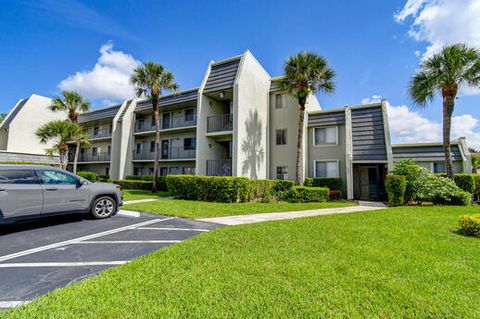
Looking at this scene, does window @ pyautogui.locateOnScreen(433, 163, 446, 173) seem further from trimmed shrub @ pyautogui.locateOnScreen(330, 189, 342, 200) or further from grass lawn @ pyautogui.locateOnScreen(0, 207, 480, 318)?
grass lawn @ pyautogui.locateOnScreen(0, 207, 480, 318)

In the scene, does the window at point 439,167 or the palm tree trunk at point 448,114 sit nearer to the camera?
the palm tree trunk at point 448,114

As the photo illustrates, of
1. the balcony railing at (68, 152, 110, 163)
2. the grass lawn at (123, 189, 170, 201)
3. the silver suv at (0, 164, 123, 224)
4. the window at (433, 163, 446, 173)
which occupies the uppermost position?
the balcony railing at (68, 152, 110, 163)

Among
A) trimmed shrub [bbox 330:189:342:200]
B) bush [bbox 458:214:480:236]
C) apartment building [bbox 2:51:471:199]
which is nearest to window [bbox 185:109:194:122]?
apartment building [bbox 2:51:471:199]

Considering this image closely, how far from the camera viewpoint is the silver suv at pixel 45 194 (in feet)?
19.5

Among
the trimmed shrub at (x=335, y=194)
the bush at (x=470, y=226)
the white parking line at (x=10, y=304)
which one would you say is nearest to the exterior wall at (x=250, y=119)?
the trimmed shrub at (x=335, y=194)

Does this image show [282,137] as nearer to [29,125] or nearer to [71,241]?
[71,241]

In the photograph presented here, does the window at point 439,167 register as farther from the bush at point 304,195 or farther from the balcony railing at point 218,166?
the balcony railing at point 218,166

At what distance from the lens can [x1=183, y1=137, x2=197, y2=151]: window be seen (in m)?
20.6

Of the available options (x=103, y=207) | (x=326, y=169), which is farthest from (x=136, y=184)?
(x=326, y=169)

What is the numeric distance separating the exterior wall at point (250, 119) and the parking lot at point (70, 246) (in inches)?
334

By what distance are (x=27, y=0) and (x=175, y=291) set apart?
38.2ft

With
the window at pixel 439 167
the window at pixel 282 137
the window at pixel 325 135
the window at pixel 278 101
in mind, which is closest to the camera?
the window at pixel 325 135

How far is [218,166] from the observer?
17.4m

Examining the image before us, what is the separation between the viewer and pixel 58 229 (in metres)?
6.44
